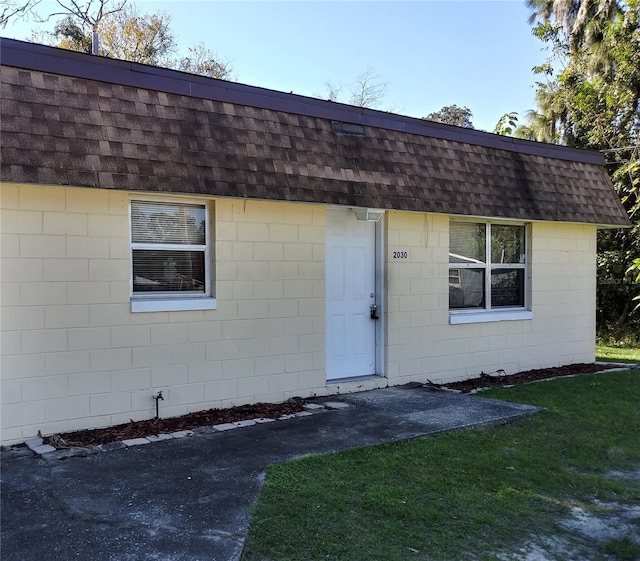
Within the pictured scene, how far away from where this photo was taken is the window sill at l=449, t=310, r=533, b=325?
9008 mm

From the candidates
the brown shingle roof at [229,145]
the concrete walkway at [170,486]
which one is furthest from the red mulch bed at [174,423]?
the brown shingle roof at [229,145]

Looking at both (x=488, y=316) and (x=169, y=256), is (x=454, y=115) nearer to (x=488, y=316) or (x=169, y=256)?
(x=488, y=316)

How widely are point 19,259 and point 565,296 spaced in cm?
865

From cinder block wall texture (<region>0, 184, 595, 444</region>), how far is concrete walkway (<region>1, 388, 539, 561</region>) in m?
0.80

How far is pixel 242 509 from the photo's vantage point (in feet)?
13.2

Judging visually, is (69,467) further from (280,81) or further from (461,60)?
(280,81)

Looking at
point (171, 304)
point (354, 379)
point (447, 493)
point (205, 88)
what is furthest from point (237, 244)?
point (447, 493)

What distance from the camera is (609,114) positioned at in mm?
15680

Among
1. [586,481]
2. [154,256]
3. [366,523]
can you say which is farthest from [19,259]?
[586,481]

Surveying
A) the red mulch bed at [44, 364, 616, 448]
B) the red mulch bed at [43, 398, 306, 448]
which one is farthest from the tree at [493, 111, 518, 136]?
the red mulch bed at [43, 398, 306, 448]

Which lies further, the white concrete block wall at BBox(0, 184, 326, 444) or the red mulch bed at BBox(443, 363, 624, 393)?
the red mulch bed at BBox(443, 363, 624, 393)

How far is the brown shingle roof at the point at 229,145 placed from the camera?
5547 millimetres

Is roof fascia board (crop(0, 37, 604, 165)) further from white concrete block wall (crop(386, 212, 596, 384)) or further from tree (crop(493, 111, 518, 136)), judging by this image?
tree (crop(493, 111, 518, 136))

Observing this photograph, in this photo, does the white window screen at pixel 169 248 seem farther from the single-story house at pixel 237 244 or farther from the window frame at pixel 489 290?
the window frame at pixel 489 290
